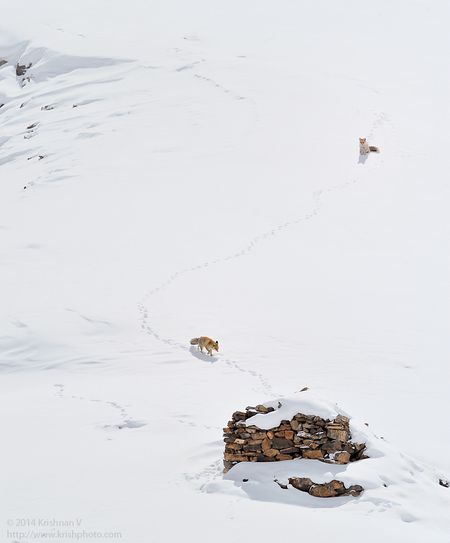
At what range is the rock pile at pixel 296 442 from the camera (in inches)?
447

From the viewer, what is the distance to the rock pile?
11344mm

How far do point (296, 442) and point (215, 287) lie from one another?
12.4 metres

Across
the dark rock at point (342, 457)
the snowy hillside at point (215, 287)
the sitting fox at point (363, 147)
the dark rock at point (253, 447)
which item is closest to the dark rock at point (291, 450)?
the snowy hillside at point (215, 287)

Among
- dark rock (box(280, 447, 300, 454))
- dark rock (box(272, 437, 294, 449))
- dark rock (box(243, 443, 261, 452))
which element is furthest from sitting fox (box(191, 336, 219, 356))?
dark rock (box(280, 447, 300, 454))

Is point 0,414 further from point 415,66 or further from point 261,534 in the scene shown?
point 415,66

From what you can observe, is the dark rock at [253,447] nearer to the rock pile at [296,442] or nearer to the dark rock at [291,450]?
the rock pile at [296,442]

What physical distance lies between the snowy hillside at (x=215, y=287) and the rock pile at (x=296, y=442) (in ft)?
0.83

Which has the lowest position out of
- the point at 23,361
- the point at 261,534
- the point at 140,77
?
the point at 23,361

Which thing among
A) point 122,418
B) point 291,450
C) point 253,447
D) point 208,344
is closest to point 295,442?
point 291,450

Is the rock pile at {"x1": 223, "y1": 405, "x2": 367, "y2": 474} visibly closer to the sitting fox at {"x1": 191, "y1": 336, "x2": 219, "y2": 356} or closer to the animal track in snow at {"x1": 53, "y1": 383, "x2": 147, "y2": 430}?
the animal track in snow at {"x1": 53, "y1": 383, "x2": 147, "y2": 430}

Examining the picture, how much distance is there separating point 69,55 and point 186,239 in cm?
4016

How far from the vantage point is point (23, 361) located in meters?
19.2

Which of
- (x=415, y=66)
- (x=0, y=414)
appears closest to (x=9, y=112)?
(x=415, y=66)

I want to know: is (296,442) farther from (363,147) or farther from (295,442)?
(363,147)
